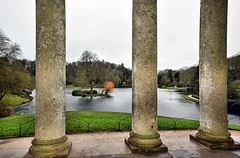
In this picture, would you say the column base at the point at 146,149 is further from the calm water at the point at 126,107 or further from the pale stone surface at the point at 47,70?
the calm water at the point at 126,107

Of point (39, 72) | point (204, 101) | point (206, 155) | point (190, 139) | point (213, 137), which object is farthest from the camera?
point (190, 139)

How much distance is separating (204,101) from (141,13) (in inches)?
236

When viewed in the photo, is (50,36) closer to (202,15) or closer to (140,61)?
(140,61)

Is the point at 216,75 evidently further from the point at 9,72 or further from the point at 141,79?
the point at 9,72

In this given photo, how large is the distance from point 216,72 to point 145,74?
4017 mm

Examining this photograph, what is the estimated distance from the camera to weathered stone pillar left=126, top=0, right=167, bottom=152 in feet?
23.6

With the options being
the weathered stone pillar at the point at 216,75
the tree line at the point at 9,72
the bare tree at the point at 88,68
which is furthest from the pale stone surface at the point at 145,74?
the bare tree at the point at 88,68

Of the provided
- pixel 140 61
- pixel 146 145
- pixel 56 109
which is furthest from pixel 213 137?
pixel 56 109

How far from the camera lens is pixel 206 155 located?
6.87 m

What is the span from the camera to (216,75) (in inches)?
310

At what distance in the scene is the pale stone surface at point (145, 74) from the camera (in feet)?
23.6

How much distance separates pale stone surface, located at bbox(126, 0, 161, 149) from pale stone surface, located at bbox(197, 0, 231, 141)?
10.6 feet

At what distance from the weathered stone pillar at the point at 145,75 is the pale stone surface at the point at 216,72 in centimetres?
324

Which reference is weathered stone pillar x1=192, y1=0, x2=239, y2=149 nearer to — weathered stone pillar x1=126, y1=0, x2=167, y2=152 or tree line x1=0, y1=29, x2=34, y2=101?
weathered stone pillar x1=126, y1=0, x2=167, y2=152
